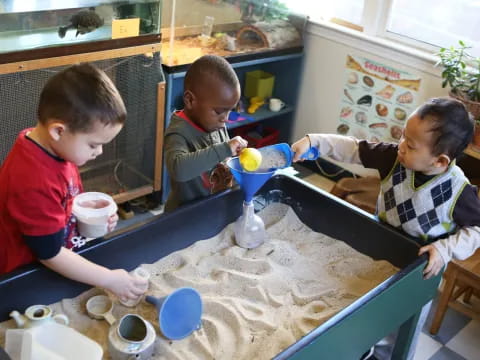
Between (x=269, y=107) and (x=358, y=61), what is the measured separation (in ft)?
1.84

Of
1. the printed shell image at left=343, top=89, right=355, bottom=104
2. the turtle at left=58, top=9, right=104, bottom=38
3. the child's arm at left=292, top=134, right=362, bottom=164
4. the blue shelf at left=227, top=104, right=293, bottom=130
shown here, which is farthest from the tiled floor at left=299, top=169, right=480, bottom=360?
the turtle at left=58, top=9, right=104, bottom=38

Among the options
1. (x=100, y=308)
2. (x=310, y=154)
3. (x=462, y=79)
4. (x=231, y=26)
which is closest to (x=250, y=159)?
(x=310, y=154)

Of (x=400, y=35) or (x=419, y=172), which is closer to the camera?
(x=419, y=172)

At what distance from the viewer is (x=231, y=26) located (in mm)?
2955

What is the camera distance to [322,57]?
3.09m

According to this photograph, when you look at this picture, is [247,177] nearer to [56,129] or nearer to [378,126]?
[56,129]

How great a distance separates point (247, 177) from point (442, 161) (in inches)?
19.9

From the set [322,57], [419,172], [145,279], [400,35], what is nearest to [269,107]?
[322,57]

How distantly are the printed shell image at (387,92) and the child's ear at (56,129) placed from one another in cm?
208

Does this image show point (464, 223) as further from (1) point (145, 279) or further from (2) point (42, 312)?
(2) point (42, 312)

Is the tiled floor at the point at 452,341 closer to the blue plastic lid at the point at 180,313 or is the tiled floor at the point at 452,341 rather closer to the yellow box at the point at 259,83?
the blue plastic lid at the point at 180,313

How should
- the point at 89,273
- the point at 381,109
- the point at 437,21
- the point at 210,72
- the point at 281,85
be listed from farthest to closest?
the point at 281,85, the point at 381,109, the point at 437,21, the point at 210,72, the point at 89,273

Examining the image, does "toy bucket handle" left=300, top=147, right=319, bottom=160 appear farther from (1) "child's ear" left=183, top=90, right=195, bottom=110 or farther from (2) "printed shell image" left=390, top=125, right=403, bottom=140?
(2) "printed shell image" left=390, top=125, right=403, bottom=140

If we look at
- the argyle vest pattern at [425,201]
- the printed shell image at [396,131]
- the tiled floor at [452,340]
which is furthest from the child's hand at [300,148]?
the printed shell image at [396,131]
